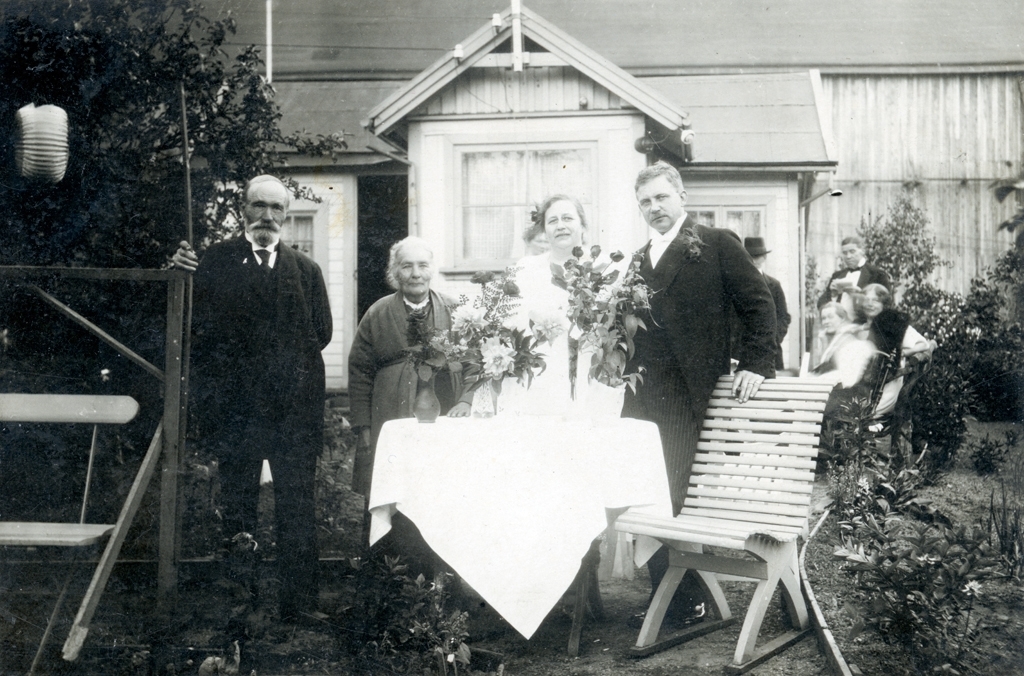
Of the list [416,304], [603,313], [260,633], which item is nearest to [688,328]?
[603,313]

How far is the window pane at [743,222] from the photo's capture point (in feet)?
21.0

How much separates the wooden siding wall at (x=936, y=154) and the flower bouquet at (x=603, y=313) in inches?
88.1

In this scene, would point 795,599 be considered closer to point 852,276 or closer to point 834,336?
point 834,336

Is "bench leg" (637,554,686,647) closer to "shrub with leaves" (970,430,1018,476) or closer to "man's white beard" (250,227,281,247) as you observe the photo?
"shrub with leaves" (970,430,1018,476)

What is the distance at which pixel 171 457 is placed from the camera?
3549 mm

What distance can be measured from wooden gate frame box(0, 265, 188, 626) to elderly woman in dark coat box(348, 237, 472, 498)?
2.78 feet

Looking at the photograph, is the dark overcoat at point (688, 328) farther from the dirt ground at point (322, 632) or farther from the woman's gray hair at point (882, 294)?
the woman's gray hair at point (882, 294)

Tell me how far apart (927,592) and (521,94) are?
3.67 metres

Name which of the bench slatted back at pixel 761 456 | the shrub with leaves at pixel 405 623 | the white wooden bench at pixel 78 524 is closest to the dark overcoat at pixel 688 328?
the bench slatted back at pixel 761 456

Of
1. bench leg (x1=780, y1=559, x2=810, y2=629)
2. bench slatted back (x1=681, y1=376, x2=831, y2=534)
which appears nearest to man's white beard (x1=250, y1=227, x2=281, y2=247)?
bench slatted back (x1=681, y1=376, x2=831, y2=534)

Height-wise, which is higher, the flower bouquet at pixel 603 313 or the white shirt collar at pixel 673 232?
the white shirt collar at pixel 673 232

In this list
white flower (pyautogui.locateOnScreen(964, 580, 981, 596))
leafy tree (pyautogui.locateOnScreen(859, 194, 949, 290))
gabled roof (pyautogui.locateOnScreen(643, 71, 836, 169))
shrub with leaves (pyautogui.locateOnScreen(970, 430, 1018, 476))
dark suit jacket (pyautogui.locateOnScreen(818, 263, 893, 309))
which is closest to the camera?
white flower (pyautogui.locateOnScreen(964, 580, 981, 596))

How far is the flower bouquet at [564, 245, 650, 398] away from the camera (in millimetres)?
3475

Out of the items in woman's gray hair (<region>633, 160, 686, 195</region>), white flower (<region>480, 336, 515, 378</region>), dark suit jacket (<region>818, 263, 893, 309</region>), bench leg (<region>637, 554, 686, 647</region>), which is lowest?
bench leg (<region>637, 554, 686, 647</region>)
